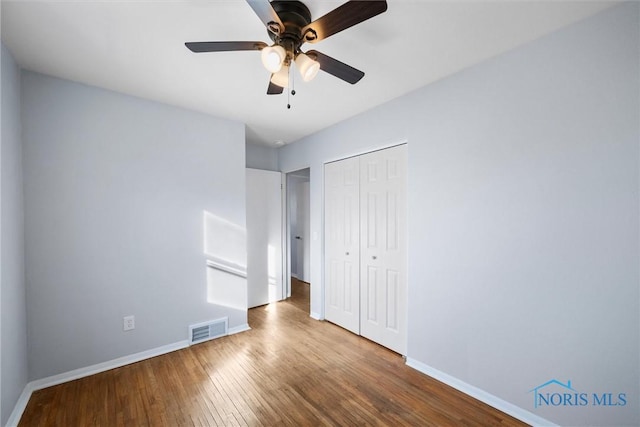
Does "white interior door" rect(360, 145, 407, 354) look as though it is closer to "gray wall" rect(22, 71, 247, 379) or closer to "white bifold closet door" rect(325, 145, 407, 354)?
"white bifold closet door" rect(325, 145, 407, 354)

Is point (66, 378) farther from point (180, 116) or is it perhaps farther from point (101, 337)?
point (180, 116)

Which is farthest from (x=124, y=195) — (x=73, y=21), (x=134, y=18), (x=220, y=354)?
(x=220, y=354)

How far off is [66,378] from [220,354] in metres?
1.18

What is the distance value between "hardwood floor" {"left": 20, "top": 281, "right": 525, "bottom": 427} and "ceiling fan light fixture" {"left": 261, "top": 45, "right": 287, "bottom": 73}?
2.17 meters

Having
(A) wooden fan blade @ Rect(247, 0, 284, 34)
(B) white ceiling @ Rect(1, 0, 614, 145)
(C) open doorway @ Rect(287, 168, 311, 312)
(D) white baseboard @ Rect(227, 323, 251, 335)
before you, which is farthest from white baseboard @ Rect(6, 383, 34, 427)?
(C) open doorway @ Rect(287, 168, 311, 312)

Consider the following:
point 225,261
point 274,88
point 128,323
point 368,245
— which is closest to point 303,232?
point 225,261

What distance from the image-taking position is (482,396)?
190cm

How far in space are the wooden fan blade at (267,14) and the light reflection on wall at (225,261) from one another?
82.9 inches

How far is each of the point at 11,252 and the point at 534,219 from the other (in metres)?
3.51

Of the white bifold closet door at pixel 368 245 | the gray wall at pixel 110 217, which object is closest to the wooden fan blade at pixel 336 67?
the white bifold closet door at pixel 368 245

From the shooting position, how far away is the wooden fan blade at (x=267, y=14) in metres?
1.06

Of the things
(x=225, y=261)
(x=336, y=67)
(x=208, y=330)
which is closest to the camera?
(x=336, y=67)

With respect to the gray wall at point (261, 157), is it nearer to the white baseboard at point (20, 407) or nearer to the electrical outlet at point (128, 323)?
the electrical outlet at point (128, 323)

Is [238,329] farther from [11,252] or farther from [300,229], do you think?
[300,229]
